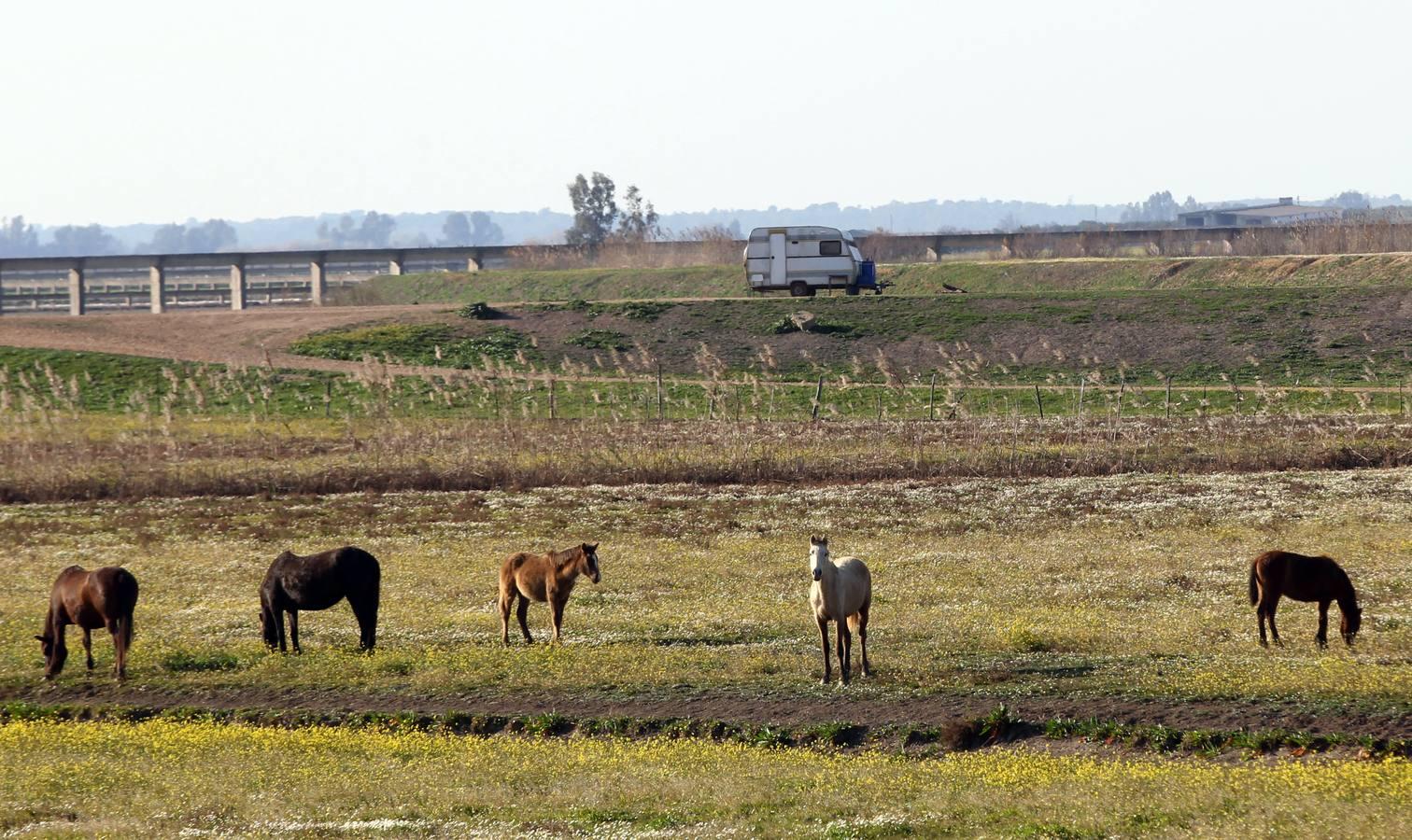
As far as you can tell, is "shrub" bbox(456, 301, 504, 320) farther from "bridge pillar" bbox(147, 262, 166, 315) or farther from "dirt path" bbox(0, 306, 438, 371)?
"bridge pillar" bbox(147, 262, 166, 315)

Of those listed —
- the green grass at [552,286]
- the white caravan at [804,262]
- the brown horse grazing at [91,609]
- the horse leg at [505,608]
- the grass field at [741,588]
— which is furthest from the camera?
the green grass at [552,286]

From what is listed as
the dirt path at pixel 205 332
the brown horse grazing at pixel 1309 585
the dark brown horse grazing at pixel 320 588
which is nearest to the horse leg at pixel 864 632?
the brown horse grazing at pixel 1309 585

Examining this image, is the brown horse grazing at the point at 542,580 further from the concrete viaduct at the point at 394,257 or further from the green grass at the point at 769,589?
the concrete viaduct at the point at 394,257

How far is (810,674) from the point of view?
75.0 feet

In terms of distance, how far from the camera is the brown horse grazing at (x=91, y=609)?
24.2m

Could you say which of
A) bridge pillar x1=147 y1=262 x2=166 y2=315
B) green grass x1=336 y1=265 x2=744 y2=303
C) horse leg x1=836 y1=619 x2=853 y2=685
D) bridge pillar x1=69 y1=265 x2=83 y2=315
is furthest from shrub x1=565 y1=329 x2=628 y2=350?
horse leg x1=836 y1=619 x2=853 y2=685

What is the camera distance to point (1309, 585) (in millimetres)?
23859

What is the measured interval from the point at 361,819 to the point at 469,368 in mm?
63165

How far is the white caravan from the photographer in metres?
95.5

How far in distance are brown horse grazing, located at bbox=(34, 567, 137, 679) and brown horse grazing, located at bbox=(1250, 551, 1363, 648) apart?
18.4 metres

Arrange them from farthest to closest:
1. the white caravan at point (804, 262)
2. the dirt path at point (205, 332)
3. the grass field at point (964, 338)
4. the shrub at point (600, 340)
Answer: the white caravan at point (804, 262)
the dirt path at point (205, 332)
the shrub at point (600, 340)
the grass field at point (964, 338)

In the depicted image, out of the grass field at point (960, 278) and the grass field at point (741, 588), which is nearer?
the grass field at point (741, 588)

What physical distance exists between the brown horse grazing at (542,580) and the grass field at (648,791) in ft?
17.1

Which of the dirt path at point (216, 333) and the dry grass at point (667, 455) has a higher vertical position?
the dirt path at point (216, 333)
